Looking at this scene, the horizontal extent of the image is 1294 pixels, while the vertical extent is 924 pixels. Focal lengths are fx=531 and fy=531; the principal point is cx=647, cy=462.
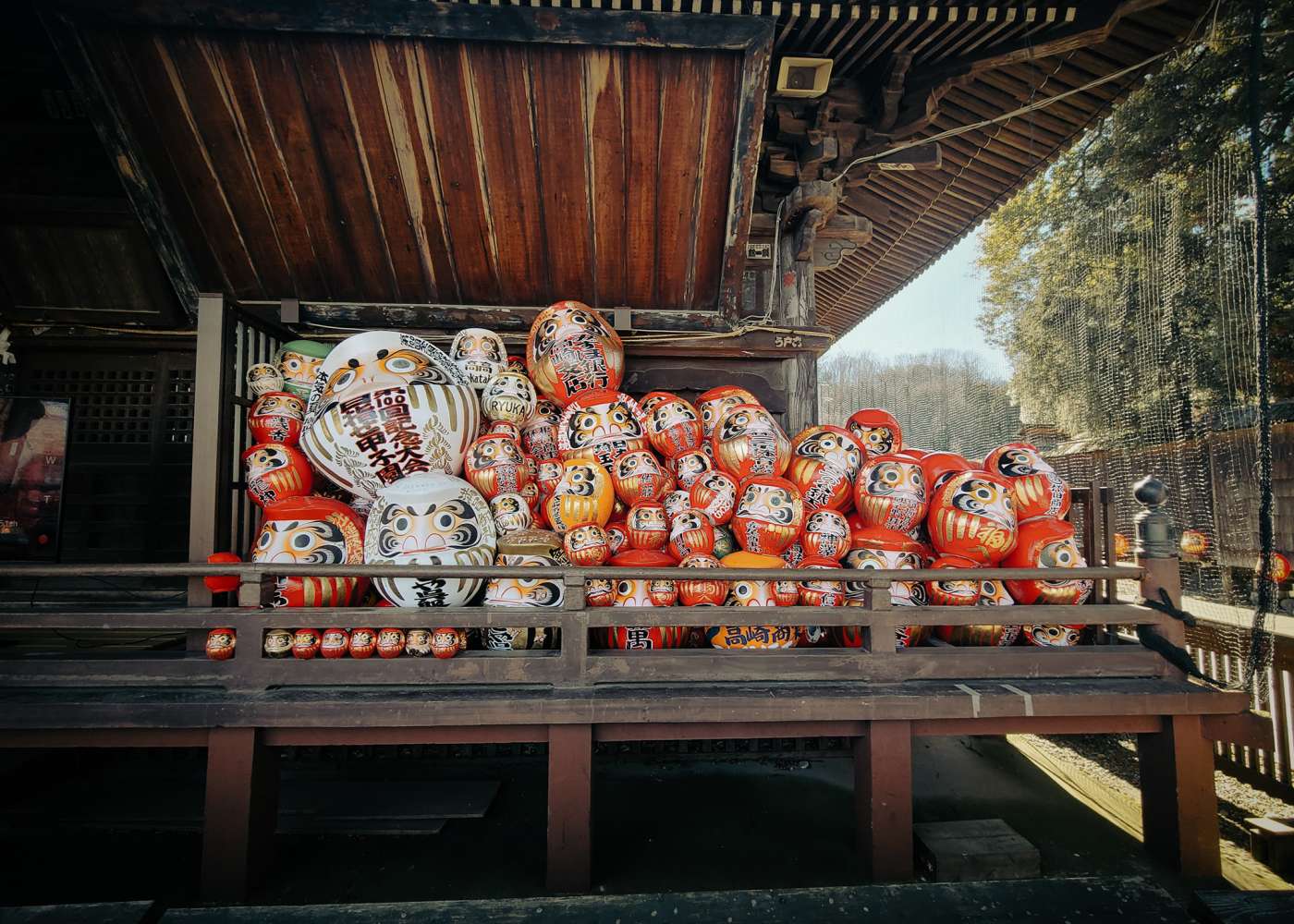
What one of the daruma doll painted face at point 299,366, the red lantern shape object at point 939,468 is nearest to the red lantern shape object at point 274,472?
the daruma doll painted face at point 299,366

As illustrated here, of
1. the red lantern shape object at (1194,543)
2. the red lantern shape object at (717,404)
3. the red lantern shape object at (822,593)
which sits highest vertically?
the red lantern shape object at (717,404)

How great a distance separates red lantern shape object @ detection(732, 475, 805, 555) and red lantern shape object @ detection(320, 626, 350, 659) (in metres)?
2.31

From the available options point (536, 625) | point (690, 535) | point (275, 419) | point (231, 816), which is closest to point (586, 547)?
point (536, 625)

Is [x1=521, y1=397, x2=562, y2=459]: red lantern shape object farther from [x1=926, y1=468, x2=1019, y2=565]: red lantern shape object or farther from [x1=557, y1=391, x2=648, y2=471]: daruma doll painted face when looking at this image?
[x1=926, y1=468, x2=1019, y2=565]: red lantern shape object

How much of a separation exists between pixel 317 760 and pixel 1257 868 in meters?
6.13

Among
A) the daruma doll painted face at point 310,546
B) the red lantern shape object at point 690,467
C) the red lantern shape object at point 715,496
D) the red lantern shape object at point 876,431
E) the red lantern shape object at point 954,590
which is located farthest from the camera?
the red lantern shape object at point 876,431

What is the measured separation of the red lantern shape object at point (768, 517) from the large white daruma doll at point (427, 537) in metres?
1.52

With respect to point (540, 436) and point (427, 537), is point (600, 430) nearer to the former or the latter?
point (540, 436)

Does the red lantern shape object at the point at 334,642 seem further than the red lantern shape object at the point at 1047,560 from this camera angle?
No

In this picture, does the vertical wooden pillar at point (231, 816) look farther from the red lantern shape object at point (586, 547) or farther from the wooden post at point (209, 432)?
the red lantern shape object at point (586, 547)

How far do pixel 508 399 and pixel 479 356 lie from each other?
48 cm

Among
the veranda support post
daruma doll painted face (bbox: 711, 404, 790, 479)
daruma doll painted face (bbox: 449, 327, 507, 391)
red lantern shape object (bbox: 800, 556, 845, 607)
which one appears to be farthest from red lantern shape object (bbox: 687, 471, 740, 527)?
the veranda support post

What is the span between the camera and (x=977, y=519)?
3.18m

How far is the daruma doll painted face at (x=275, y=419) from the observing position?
3.55 metres
